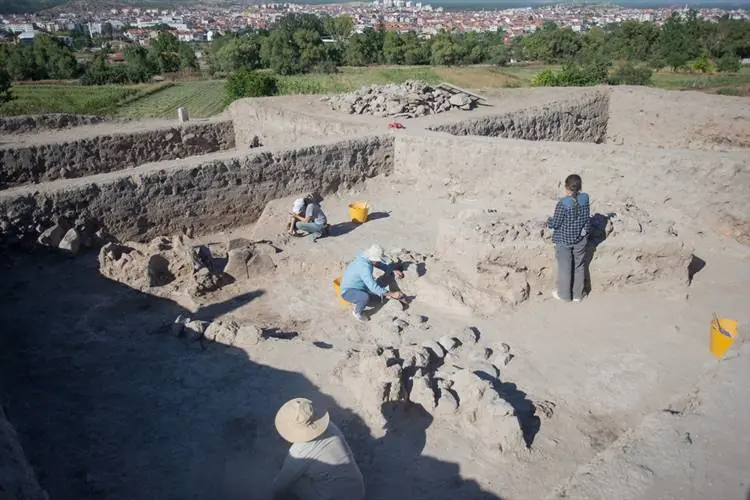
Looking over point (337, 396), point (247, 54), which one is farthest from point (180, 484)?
point (247, 54)

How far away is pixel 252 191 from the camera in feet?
27.8

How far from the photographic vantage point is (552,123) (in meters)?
12.5

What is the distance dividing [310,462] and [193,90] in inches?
1354

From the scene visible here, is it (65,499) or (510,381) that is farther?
(510,381)

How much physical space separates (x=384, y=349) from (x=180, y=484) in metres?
1.93

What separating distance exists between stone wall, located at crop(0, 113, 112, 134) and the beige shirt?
12.4 meters

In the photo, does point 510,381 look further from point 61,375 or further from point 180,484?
point 61,375

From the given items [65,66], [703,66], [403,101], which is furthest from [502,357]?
[65,66]

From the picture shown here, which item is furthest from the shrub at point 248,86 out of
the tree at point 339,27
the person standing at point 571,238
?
the tree at point 339,27

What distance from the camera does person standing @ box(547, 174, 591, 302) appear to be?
5.51 metres

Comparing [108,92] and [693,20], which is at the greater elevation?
[693,20]

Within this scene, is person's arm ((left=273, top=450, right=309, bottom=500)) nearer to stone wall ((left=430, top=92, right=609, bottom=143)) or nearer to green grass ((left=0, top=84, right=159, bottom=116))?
stone wall ((left=430, top=92, right=609, bottom=143))

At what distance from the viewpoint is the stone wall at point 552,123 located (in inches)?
447

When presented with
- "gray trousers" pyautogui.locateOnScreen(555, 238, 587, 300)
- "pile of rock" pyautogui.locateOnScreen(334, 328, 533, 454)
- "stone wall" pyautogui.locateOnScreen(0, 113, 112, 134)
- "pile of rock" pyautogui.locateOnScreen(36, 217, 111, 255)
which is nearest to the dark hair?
"gray trousers" pyautogui.locateOnScreen(555, 238, 587, 300)
